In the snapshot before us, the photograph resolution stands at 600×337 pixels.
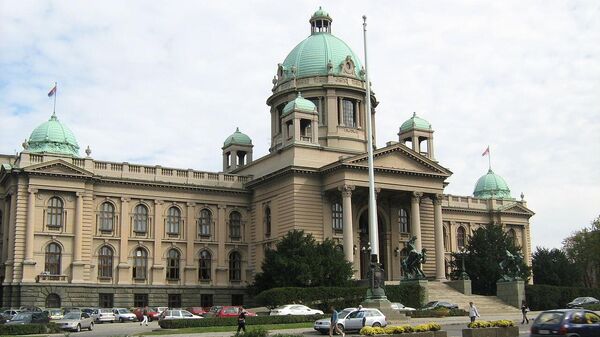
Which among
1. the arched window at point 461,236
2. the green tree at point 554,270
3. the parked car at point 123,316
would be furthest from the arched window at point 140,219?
the green tree at point 554,270

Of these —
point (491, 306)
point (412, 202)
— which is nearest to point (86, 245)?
point (412, 202)

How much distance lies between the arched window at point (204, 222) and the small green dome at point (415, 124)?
974 inches

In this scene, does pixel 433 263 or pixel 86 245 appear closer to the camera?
pixel 86 245

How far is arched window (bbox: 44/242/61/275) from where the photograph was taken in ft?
236

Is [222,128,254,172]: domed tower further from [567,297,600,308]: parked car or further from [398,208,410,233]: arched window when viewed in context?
[567,297,600,308]: parked car

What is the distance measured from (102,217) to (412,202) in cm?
3182

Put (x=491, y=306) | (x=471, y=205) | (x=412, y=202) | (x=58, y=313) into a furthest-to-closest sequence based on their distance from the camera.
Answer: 1. (x=471, y=205)
2. (x=412, y=202)
3. (x=491, y=306)
4. (x=58, y=313)

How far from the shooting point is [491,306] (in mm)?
69688

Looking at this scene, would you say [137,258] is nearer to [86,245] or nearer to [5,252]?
[86,245]

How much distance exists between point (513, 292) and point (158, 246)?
35.7m

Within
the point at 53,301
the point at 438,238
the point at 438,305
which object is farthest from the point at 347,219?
the point at 53,301

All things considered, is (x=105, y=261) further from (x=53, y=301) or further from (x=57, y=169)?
(x=57, y=169)

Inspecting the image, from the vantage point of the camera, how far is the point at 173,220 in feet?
265

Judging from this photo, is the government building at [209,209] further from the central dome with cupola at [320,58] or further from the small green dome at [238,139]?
the small green dome at [238,139]
